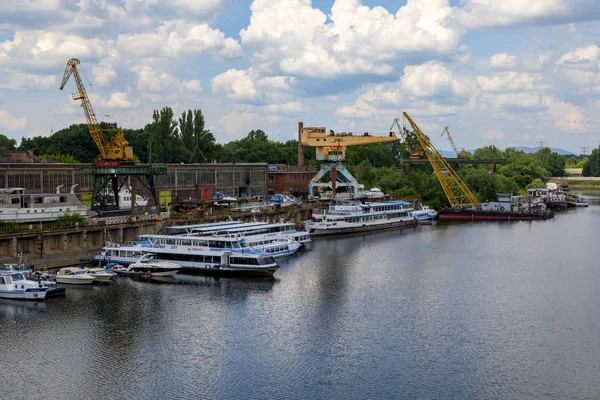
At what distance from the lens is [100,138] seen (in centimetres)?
6756

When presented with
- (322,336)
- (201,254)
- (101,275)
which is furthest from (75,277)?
(322,336)

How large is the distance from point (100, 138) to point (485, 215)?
5397cm

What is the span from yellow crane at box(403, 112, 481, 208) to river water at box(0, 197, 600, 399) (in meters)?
48.6

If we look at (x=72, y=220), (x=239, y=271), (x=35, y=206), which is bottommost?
(x=239, y=271)

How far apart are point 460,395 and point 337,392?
4.92 m

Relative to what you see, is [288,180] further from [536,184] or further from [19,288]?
[536,184]

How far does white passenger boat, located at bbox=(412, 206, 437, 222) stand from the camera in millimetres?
90500

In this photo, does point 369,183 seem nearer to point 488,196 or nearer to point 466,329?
point 488,196

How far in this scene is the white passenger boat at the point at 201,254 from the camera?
50.1 m

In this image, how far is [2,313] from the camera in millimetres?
39344

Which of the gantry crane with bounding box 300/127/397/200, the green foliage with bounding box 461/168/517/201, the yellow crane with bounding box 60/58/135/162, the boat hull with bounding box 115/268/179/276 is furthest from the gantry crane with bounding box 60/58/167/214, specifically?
the green foliage with bounding box 461/168/517/201

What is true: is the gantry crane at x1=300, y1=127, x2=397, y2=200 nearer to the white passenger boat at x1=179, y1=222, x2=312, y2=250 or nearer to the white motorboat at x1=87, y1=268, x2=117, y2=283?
the white passenger boat at x1=179, y1=222, x2=312, y2=250

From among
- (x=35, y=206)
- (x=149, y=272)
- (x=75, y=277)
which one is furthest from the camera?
(x=35, y=206)

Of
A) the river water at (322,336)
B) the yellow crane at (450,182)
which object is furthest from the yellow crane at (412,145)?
the river water at (322,336)
